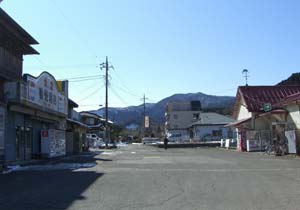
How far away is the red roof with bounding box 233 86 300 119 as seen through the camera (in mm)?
55469

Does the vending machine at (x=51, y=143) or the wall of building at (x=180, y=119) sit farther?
the wall of building at (x=180, y=119)

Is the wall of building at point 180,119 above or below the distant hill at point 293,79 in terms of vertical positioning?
below

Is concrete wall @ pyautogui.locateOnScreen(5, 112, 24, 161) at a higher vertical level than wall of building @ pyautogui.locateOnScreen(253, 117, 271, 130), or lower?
lower

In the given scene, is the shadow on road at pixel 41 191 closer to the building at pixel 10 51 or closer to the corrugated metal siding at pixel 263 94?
the building at pixel 10 51

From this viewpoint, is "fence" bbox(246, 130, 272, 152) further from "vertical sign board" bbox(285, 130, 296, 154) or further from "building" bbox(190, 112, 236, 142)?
"building" bbox(190, 112, 236, 142)

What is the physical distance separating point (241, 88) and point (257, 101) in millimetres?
3526

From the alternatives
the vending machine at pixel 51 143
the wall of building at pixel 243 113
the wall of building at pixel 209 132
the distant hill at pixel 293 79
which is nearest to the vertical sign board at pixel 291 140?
the wall of building at pixel 243 113

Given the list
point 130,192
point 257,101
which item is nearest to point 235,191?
point 130,192

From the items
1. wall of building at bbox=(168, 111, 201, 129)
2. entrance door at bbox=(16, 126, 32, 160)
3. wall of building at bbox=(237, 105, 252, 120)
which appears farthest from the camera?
wall of building at bbox=(168, 111, 201, 129)

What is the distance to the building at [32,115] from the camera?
3042 cm

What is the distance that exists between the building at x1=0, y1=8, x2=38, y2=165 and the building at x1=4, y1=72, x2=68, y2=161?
839 mm

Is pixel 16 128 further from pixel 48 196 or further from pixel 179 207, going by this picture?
pixel 179 207

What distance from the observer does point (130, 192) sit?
14797mm

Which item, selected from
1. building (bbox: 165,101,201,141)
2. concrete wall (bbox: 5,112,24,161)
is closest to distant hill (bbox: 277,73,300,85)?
building (bbox: 165,101,201,141)
